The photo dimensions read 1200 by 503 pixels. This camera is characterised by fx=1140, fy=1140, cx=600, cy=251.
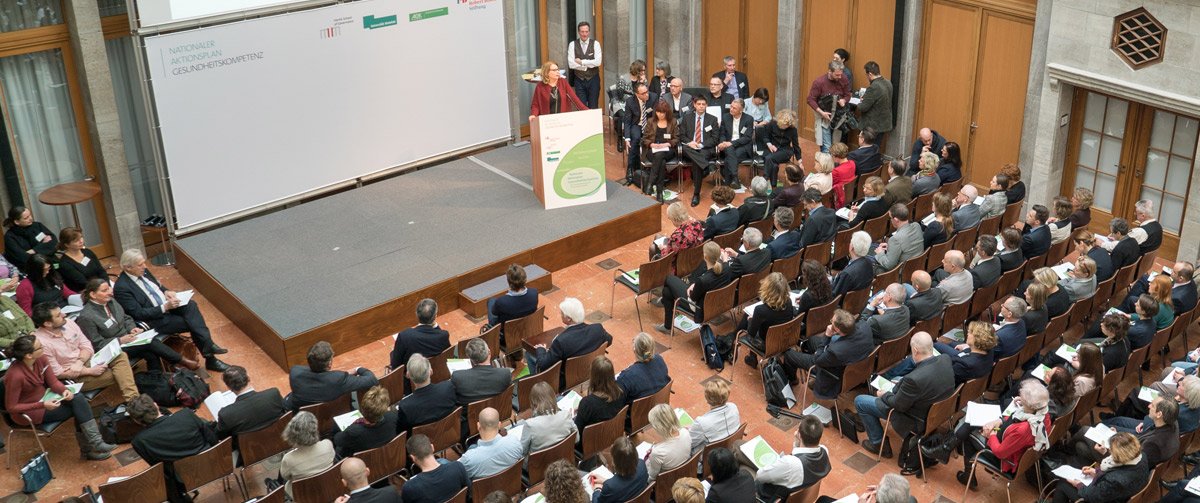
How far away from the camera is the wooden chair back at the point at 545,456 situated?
25.4 ft

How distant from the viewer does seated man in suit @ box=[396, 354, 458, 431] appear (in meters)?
8.07

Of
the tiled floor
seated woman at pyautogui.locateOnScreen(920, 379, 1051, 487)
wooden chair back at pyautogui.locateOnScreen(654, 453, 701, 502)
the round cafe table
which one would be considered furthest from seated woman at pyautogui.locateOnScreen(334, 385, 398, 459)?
the round cafe table

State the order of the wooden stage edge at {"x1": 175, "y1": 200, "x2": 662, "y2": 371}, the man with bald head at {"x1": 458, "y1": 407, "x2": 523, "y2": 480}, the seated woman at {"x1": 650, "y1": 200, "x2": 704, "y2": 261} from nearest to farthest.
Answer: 1. the man with bald head at {"x1": 458, "y1": 407, "x2": 523, "y2": 480}
2. the wooden stage edge at {"x1": 175, "y1": 200, "x2": 662, "y2": 371}
3. the seated woman at {"x1": 650, "y1": 200, "x2": 704, "y2": 261}

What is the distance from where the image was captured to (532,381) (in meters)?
8.74

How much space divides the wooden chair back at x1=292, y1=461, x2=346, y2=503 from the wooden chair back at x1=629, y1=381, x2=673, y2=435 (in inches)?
84.6

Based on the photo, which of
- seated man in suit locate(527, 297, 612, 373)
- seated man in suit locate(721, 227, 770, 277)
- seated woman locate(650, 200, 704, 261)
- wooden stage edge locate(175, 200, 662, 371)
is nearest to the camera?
seated man in suit locate(527, 297, 612, 373)

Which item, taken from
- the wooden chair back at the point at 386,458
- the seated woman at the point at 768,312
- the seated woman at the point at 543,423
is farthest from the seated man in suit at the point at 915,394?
the wooden chair back at the point at 386,458

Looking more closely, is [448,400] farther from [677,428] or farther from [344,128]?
[344,128]

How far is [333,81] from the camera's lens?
1295cm

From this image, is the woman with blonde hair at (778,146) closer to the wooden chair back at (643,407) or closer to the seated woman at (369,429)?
the wooden chair back at (643,407)

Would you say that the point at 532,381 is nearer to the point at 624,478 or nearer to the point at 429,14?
the point at 624,478

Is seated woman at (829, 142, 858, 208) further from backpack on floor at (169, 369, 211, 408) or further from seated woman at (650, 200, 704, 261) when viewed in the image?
backpack on floor at (169, 369, 211, 408)

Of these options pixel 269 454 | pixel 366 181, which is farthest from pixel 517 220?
pixel 269 454

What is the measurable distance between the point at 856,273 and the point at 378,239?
5.03 meters
